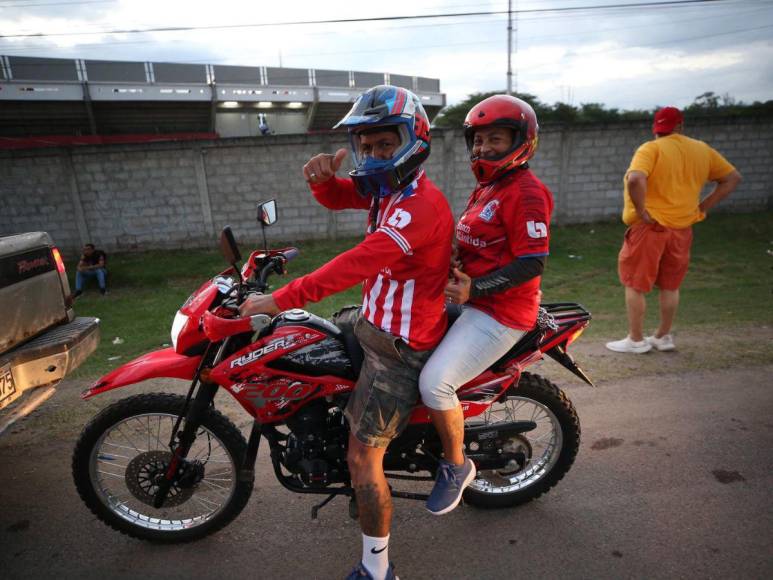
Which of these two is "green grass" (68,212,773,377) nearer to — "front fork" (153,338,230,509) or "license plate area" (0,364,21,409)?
"license plate area" (0,364,21,409)

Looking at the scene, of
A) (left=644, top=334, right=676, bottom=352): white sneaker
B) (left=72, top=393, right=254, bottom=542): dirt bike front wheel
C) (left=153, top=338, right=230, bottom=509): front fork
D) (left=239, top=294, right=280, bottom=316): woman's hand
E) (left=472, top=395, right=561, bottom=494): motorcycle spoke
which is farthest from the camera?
(left=644, top=334, right=676, bottom=352): white sneaker

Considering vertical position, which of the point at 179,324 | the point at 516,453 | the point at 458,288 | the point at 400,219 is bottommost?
the point at 516,453

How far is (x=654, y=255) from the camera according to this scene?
4.53 meters

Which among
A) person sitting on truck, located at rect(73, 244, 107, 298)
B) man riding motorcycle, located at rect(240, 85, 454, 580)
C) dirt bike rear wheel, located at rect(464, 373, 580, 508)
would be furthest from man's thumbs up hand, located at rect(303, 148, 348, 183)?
person sitting on truck, located at rect(73, 244, 107, 298)

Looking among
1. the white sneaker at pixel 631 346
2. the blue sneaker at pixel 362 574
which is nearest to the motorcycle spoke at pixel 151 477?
the blue sneaker at pixel 362 574

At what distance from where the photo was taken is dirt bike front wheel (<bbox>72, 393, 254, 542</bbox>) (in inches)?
95.7

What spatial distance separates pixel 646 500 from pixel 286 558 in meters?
2.00

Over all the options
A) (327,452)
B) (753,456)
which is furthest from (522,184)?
(753,456)

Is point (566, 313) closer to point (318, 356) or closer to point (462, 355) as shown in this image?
point (462, 355)

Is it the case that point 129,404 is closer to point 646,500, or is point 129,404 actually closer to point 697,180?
point 646,500

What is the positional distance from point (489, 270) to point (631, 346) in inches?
122

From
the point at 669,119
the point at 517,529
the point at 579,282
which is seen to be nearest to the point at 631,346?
the point at 669,119

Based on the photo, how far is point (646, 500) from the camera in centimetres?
279

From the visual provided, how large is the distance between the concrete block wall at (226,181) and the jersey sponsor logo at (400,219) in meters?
9.04
